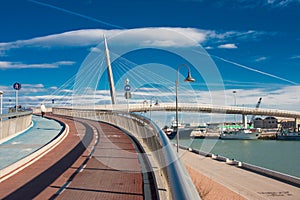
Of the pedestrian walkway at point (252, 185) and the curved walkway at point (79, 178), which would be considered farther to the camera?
the pedestrian walkway at point (252, 185)

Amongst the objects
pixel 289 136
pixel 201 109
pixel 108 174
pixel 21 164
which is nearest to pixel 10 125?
pixel 21 164

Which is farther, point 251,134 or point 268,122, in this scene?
point 268,122

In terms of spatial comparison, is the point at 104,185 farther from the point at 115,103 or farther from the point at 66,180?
the point at 115,103

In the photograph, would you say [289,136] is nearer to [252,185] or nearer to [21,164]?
[252,185]

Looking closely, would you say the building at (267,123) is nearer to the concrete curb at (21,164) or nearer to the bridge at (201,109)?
the bridge at (201,109)

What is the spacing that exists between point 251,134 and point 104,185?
347 ft

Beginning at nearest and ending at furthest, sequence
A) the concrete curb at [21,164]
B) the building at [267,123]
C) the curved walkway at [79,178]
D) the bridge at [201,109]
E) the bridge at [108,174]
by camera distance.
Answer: the bridge at [108,174] → the curved walkway at [79,178] → the concrete curb at [21,164] → the bridge at [201,109] → the building at [267,123]

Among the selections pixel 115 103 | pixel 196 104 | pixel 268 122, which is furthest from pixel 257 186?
pixel 268 122

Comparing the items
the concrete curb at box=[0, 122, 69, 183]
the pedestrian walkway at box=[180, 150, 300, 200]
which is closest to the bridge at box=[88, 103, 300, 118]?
the pedestrian walkway at box=[180, 150, 300, 200]

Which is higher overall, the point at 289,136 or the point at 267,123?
the point at 267,123

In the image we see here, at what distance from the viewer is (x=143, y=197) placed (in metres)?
6.90

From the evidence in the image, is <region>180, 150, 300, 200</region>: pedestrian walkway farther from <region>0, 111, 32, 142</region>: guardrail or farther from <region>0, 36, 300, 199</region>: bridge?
<region>0, 111, 32, 142</region>: guardrail

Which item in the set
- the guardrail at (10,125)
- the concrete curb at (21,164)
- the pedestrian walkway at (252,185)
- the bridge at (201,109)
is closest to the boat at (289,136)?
the bridge at (201,109)

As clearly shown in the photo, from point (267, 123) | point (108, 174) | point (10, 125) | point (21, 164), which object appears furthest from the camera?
point (267, 123)
